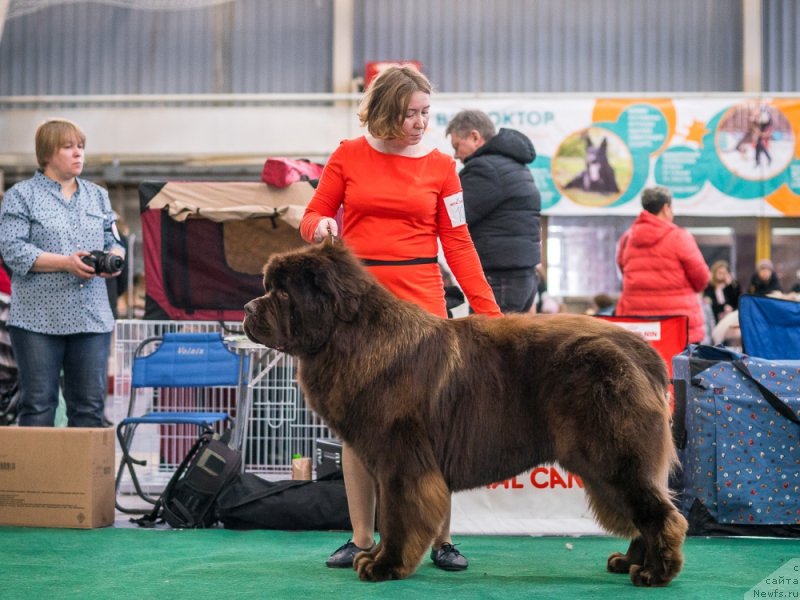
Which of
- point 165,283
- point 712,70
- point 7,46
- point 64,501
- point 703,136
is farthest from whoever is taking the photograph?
point 7,46

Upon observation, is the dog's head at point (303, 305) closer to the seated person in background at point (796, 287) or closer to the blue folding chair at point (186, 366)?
the blue folding chair at point (186, 366)

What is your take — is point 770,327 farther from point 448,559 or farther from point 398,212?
point 398,212

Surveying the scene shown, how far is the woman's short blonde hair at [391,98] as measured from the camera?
366cm

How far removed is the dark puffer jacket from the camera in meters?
5.48

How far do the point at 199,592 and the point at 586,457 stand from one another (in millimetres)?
1368

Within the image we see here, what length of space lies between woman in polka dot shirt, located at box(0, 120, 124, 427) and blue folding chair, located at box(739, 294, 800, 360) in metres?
3.28

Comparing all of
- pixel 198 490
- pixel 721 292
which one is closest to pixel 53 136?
pixel 198 490

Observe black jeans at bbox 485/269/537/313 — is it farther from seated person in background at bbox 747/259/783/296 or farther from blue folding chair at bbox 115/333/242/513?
seated person in background at bbox 747/259/783/296

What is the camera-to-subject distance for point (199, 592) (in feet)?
11.1

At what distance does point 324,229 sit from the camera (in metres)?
3.65

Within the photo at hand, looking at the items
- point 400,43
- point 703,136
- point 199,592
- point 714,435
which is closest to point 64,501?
point 199,592

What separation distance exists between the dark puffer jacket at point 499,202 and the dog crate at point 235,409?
1435 millimetres

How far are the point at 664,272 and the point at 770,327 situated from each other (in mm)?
1343

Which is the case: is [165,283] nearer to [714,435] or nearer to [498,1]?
[714,435]
